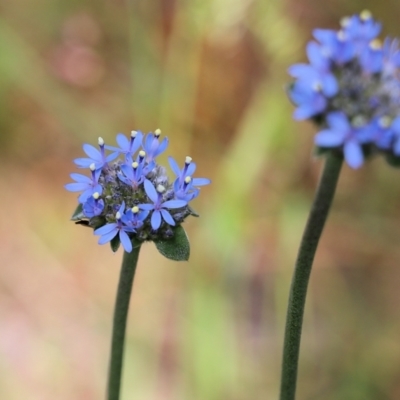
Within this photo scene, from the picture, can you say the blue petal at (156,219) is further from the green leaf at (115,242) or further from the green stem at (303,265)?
the green stem at (303,265)

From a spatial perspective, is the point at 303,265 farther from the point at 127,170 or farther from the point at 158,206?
the point at 127,170

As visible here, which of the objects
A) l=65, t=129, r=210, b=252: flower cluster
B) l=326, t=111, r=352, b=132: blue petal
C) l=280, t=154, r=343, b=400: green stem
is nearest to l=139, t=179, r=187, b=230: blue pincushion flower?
l=65, t=129, r=210, b=252: flower cluster

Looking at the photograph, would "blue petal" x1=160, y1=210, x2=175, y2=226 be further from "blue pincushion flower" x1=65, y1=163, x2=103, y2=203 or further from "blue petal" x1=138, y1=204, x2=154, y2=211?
"blue pincushion flower" x1=65, y1=163, x2=103, y2=203

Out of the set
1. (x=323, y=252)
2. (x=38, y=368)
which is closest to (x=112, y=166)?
(x=38, y=368)

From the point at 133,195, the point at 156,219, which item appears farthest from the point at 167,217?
the point at 133,195

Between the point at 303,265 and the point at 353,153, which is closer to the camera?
the point at 353,153

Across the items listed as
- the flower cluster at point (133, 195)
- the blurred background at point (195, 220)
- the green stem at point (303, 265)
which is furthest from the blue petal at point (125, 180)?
the blurred background at point (195, 220)
